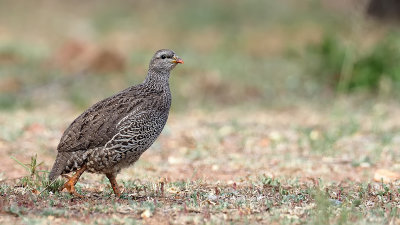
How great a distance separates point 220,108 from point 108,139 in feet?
19.5

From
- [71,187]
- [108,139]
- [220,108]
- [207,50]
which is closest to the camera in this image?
[71,187]

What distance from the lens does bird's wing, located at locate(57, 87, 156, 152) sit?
621 cm

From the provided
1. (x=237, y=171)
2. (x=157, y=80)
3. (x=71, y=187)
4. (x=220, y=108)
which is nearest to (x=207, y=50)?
(x=220, y=108)

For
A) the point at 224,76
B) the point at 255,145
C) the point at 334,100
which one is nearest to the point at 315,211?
the point at 255,145

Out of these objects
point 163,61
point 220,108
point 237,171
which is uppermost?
point 163,61

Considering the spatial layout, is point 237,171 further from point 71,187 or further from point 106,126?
point 71,187

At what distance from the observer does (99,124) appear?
6.26 m

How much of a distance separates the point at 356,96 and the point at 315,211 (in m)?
7.50

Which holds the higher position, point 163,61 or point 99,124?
point 163,61

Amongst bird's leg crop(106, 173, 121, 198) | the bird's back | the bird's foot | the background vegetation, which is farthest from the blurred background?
the bird's foot

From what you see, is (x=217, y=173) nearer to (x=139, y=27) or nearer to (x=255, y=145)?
(x=255, y=145)

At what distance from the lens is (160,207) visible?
5582mm

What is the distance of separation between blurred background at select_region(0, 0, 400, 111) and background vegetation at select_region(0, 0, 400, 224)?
39 mm

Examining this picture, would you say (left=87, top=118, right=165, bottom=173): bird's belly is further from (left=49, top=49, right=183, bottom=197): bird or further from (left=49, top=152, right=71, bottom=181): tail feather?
(left=49, top=152, right=71, bottom=181): tail feather
